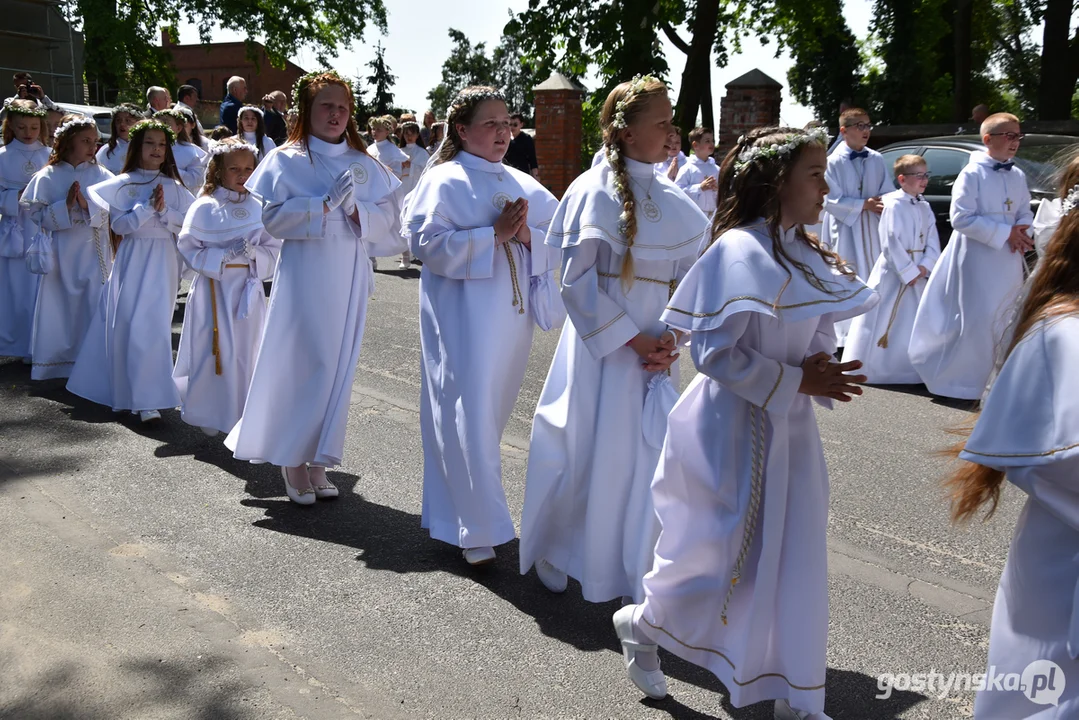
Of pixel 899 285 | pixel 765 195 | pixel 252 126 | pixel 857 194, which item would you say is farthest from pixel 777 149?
pixel 252 126

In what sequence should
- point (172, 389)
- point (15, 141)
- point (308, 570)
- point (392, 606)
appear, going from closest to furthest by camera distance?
1. point (392, 606)
2. point (308, 570)
3. point (172, 389)
4. point (15, 141)

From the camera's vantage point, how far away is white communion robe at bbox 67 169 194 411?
7.82m

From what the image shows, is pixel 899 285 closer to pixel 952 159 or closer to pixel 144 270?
pixel 952 159

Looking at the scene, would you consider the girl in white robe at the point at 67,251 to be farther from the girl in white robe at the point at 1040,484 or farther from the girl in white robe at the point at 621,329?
the girl in white robe at the point at 1040,484

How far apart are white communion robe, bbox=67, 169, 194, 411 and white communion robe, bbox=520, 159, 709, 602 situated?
14.0ft

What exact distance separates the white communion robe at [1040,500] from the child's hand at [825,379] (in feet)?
2.33

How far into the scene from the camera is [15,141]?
31.5ft

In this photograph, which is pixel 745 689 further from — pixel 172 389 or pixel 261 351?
pixel 172 389

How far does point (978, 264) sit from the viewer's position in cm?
898

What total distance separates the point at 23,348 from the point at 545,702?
25.2 feet

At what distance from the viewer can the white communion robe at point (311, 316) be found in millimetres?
5957

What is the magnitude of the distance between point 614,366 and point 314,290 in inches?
86.6

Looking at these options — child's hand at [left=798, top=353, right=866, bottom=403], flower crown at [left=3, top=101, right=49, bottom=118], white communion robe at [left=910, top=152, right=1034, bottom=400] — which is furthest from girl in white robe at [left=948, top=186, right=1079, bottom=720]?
flower crown at [left=3, top=101, right=49, bottom=118]

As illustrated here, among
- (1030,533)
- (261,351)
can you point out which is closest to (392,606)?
(261,351)
